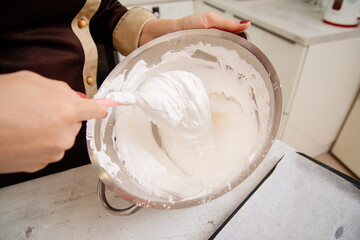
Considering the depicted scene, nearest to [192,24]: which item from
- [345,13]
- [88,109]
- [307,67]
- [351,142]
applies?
[88,109]

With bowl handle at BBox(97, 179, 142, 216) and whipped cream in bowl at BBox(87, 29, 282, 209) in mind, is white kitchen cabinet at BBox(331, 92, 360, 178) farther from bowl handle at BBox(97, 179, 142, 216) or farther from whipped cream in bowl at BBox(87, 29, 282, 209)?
bowl handle at BBox(97, 179, 142, 216)

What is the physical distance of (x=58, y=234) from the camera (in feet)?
1.65

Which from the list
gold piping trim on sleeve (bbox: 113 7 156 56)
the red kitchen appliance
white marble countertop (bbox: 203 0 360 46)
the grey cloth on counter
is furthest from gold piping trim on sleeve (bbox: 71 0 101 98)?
the red kitchen appliance

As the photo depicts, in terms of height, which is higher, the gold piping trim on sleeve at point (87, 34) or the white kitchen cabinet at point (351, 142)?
the gold piping trim on sleeve at point (87, 34)

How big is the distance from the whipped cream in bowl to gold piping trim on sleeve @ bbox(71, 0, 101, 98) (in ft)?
0.54

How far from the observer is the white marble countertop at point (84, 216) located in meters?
0.50

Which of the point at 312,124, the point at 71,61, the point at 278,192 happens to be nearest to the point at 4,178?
the point at 71,61

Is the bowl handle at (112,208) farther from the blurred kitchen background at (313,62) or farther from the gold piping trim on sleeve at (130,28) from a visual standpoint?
the blurred kitchen background at (313,62)

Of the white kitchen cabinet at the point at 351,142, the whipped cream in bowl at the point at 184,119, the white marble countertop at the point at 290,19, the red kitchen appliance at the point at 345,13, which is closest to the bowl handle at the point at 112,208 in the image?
the whipped cream in bowl at the point at 184,119

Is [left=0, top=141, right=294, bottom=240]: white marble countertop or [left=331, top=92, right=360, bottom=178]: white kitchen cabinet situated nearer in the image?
[left=0, top=141, right=294, bottom=240]: white marble countertop

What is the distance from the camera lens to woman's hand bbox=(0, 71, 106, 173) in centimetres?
28

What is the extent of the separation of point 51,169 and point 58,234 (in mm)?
258

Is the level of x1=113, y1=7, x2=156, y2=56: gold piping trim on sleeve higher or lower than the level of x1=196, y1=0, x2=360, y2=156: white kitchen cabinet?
higher

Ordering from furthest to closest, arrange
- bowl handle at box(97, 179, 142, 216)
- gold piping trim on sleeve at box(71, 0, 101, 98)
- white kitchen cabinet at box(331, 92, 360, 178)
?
white kitchen cabinet at box(331, 92, 360, 178), gold piping trim on sleeve at box(71, 0, 101, 98), bowl handle at box(97, 179, 142, 216)
